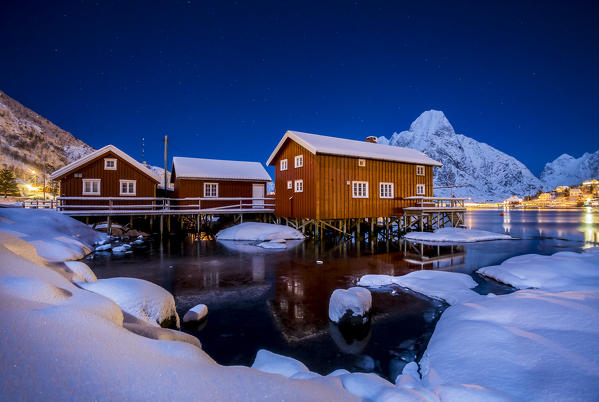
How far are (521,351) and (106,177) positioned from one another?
26.3 meters

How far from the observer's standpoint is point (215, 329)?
20.7 feet

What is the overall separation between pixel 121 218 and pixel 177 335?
2357 cm

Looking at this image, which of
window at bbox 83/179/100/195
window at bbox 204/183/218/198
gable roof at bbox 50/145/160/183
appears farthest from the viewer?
window at bbox 204/183/218/198

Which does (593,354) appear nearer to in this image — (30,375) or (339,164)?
(30,375)

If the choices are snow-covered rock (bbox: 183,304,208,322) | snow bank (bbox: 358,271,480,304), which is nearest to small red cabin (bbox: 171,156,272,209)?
snow bank (bbox: 358,271,480,304)

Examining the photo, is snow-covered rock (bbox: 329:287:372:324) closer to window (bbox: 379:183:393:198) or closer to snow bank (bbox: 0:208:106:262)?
snow bank (bbox: 0:208:106:262)

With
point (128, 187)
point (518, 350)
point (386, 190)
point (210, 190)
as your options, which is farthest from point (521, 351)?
point (128, 187)

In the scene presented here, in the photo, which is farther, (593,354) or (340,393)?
(593,354)

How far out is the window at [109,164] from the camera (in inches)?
902

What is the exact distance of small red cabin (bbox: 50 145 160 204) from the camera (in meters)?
21.8

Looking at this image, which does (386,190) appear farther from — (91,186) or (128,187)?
(91,186)

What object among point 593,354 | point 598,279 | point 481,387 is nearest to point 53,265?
point 481,387

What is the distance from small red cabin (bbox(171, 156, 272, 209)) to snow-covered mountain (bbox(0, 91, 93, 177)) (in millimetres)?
66050

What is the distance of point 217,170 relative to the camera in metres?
28.3
